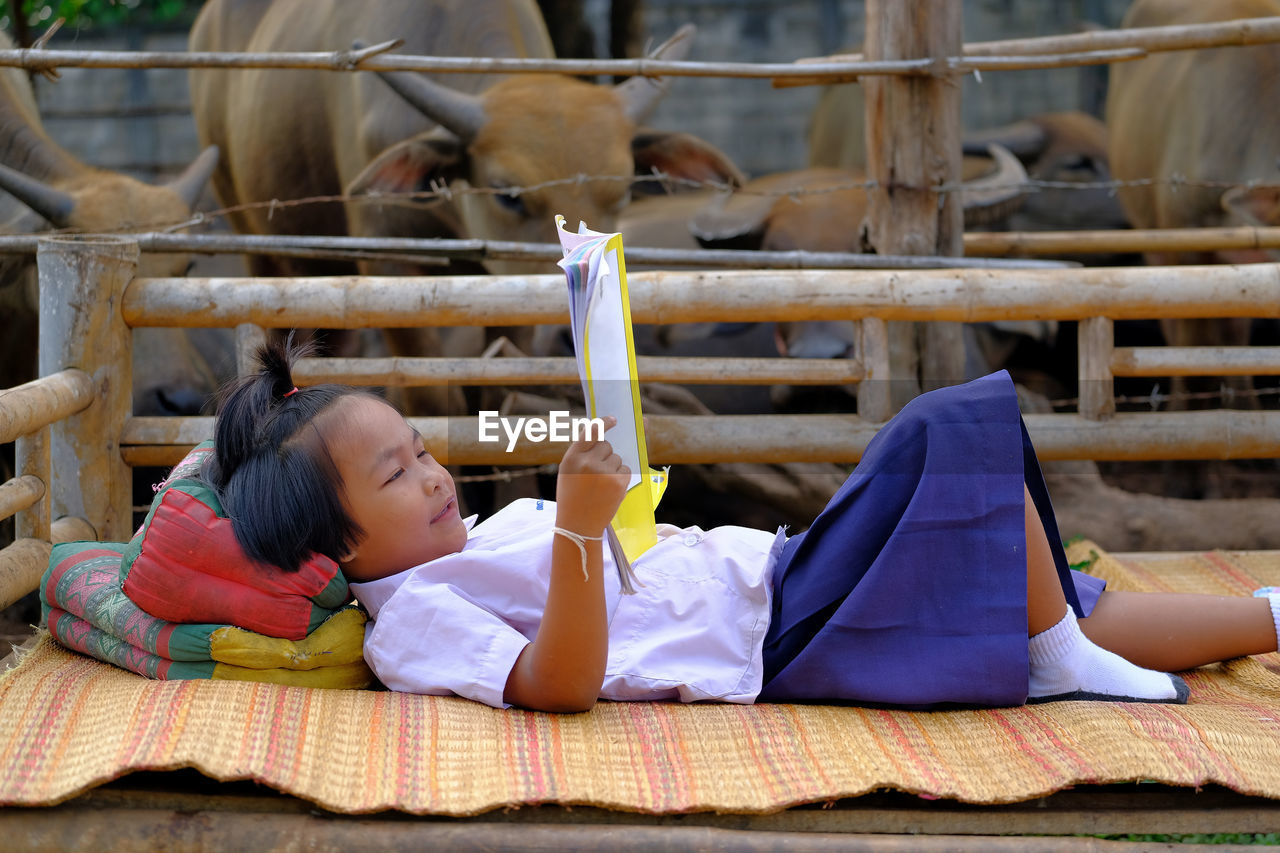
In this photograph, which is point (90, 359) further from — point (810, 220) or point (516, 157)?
point (810, 220)

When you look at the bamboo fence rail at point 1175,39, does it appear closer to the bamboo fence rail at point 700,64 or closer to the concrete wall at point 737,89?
the bamboo fence rail at point 700,64

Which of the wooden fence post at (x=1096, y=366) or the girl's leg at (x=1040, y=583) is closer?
the girl's leg at (x=1040, y=583)

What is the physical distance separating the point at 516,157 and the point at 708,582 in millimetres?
2518

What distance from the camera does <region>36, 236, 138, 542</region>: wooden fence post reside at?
230cm

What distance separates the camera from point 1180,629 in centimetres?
188

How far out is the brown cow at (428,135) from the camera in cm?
397

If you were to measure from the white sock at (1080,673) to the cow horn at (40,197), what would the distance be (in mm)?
3364

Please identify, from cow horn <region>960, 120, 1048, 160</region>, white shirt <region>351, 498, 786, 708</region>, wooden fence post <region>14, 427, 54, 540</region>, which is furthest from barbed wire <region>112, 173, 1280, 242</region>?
cow horn <region>960, 120, 1048, 160</region>

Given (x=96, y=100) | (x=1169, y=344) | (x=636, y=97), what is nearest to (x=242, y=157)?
(x=636, y=97)

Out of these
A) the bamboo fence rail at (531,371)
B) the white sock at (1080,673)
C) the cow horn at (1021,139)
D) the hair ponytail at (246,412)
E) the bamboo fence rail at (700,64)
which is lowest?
the white sock at (1080,673)

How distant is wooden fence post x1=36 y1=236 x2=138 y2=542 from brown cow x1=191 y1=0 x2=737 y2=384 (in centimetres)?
101

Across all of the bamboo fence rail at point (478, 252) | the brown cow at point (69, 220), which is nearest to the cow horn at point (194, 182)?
the brown cow at point (69, 220)

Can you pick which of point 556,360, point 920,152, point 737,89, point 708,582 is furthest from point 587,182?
point 737,89

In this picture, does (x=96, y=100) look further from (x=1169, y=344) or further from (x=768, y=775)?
(x=768, y=775)
